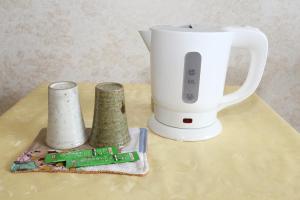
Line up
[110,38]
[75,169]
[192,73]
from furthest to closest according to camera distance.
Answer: [110,38] → [192,73] → [75,169]

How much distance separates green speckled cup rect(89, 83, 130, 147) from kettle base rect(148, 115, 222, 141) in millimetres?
107

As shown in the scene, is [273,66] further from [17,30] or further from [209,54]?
[17,30]

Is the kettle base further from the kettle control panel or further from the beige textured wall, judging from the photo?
the beige textured wall

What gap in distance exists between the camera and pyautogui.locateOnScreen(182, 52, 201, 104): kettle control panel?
0.63m

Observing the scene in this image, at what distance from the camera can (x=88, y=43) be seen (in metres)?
1.04

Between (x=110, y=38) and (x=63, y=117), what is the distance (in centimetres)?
50

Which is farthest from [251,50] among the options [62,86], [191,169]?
[62,86]

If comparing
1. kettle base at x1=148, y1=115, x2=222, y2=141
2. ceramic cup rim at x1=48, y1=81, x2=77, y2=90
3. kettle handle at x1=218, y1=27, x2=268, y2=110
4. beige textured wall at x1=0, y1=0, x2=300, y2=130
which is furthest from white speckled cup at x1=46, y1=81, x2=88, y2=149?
beige textured wall at x1=0, y1=0, x2=300, y2=130

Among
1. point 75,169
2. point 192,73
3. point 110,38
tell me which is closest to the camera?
point 75,169

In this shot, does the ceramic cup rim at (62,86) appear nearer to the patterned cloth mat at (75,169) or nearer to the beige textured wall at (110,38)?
the patterned cloth mat at (75,169)

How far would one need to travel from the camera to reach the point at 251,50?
708mm

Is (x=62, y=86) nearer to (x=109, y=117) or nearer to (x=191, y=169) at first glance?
(x=109, y=117)

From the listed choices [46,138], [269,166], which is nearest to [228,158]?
[269,166]

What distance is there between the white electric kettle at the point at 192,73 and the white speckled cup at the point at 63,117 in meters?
0.19
